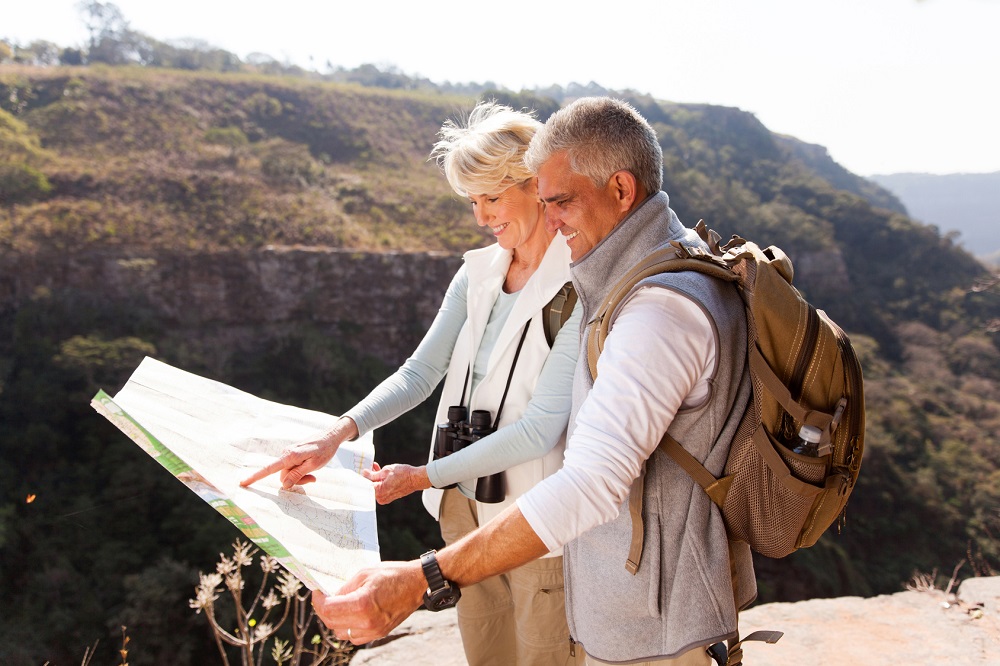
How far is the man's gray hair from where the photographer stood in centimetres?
105

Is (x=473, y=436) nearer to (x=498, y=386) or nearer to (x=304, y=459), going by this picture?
(x=498, y=386)

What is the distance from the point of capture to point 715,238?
115cm

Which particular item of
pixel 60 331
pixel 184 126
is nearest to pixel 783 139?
pixel 184 126

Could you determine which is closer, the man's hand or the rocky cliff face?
the man's hand

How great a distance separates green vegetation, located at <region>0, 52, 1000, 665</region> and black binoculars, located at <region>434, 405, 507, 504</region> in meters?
7.63

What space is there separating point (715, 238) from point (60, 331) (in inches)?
667

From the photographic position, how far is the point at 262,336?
57.4 ft

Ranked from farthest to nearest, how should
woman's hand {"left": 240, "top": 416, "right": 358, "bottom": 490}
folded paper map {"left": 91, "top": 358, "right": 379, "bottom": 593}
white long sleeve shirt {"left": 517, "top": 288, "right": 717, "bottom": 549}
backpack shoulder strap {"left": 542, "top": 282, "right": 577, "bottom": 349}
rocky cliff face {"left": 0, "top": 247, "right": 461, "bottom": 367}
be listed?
1. rocky cliff face {"left": 0, "top": 247, "right": 461, "bottom": 367}
2. backpack shoulder strap {"left": 542, "top": 282, "right": 577, "bottom": 349}
3. woman's hand {"left": 240, "top": 416, "right": 358, "bottom": 490}
4. folded paper map {"left": 91, "top": 358, "right": 379, "bottom": 593}
5. white long sleeve shirt {"left": 517, "top": 288, "right": 717, "bottom": 549}

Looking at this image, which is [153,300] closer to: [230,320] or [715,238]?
[230,320]

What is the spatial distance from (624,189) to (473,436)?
0.66 metres

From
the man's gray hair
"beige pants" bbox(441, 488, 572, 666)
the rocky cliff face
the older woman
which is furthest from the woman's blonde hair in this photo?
the rocky cliff face

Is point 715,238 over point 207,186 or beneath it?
over

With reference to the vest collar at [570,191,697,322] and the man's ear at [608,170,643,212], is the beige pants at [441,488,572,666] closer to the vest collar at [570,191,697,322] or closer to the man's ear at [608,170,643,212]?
the vest collar at [570,191,697,322]

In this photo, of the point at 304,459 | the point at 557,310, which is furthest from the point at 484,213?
the point at 304,459
